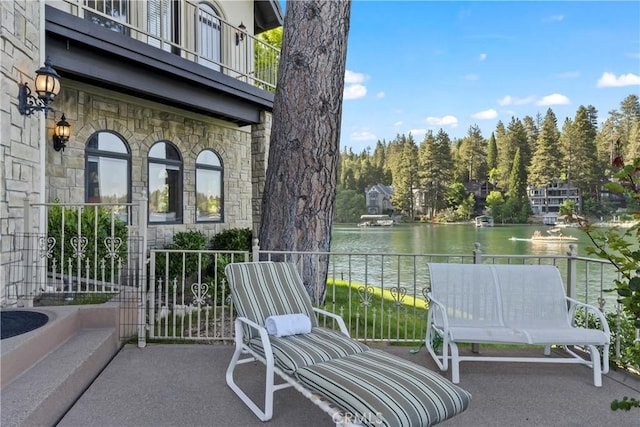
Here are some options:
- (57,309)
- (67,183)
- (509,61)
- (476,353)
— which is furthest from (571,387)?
(509,61)

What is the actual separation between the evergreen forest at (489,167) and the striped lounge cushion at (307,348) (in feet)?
89.9

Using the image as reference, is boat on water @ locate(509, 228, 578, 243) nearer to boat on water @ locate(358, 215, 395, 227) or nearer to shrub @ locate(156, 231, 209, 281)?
boat on water @ locate(358, 215, 395, 227)

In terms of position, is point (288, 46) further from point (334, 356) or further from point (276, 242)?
point (334, 356)

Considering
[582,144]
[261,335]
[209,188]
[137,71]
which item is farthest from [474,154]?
[261,335]

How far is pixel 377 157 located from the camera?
45750mm

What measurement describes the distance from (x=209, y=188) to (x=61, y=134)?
2942 mm

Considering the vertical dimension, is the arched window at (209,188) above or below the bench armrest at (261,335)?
above

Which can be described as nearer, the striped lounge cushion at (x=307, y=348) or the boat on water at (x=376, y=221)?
the striped lounge cushion at (x=307, y=348)

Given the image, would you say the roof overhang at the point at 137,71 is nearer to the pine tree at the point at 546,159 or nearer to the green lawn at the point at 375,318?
the green lawn at the point at 375,318

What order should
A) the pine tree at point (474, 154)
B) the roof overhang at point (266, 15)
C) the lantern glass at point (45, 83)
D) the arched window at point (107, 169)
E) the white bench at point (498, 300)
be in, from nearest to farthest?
the white bench at point (498, 300), the lantern glass at point (45, 83), the arched window at point (107, 169), the roof overhang at point (266, 15), the pine tree at point (474, 154)

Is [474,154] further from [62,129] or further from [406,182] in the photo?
[62,129]

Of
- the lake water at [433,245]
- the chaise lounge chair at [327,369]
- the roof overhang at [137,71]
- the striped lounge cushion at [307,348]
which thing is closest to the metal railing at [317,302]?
the chaise lounge chair at [327,369]

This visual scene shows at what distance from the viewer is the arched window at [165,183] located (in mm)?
6746

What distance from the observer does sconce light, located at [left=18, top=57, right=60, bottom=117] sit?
356 centimetres
